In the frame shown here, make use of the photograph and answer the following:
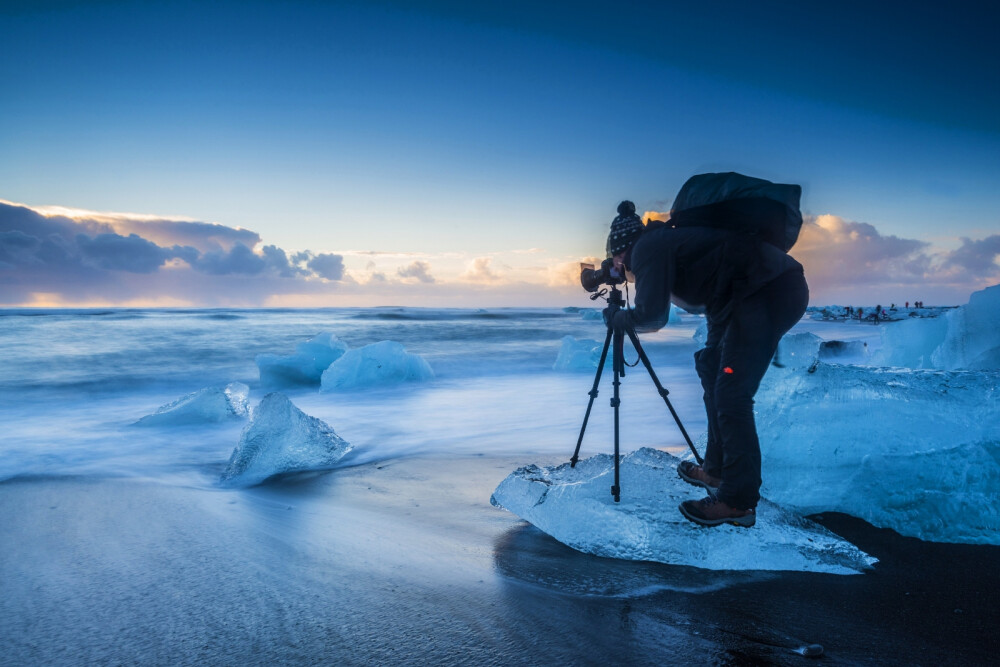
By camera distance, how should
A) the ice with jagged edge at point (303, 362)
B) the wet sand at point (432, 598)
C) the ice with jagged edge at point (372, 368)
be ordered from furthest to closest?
the ice with jagged edge at point (303, 362) < the ice with jagged edge at point (372, 368) < the wet sand at point (432, 598)

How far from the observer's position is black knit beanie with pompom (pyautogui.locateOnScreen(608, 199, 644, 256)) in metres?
2.33

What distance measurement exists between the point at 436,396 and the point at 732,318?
631 cm

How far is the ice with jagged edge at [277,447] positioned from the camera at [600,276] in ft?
8.20

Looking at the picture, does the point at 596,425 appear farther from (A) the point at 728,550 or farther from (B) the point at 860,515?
(A) the point at 728,550

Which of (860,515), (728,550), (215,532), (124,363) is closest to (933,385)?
(860,515)

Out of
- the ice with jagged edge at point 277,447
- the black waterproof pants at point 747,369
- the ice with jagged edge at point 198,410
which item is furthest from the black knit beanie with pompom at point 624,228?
the ice with jagged edge at point 198,410

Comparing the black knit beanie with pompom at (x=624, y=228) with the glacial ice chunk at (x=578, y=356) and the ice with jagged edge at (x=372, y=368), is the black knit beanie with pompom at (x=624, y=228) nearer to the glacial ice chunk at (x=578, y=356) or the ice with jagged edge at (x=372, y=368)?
Answer: the ice with jagged edge at (x=372, y=368)

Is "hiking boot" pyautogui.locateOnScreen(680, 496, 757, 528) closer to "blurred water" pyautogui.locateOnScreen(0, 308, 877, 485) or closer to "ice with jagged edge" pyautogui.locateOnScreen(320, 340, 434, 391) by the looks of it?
"blurred water" pyautogui.locateOnScreen(0, 308, 877, 485)

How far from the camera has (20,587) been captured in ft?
6.19

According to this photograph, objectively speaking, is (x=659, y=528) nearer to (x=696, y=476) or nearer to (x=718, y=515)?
(x=718, y=515)

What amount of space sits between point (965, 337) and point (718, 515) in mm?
3783

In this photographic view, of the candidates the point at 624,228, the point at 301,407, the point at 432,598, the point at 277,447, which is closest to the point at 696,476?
the point at 624,228

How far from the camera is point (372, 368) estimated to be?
8852 mm

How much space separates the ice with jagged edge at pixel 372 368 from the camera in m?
8.49
